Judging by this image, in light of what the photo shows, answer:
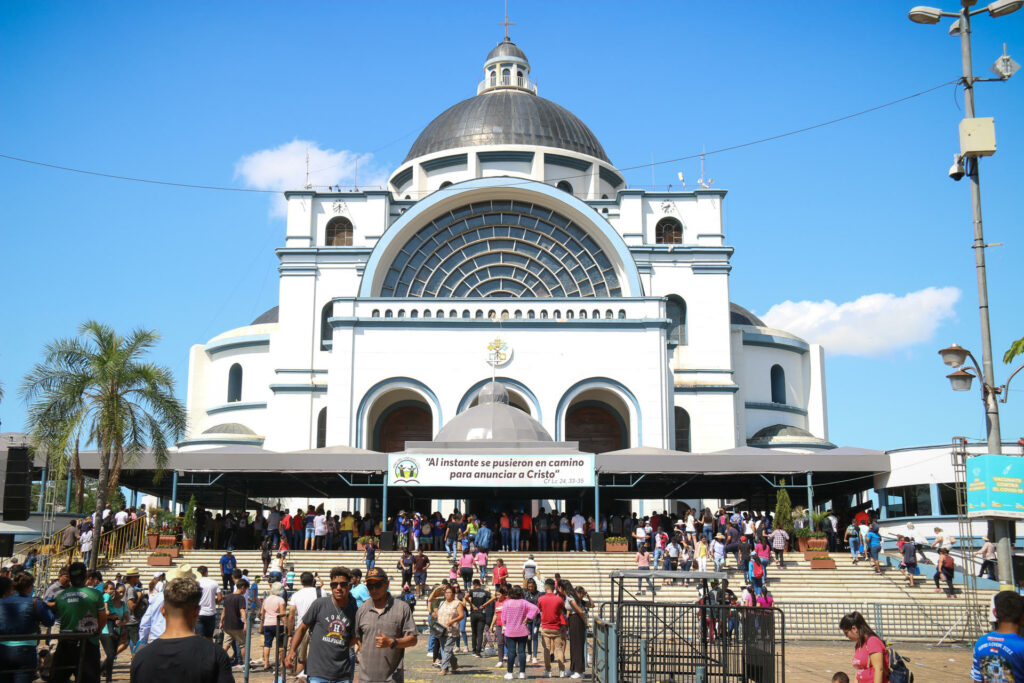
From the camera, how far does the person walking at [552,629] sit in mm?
15258

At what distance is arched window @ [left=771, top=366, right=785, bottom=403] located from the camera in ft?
152

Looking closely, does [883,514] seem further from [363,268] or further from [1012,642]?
[1012,642]

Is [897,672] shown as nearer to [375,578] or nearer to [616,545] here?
[375,578]

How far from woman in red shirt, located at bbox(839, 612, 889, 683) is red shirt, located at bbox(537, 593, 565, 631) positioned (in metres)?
6.20

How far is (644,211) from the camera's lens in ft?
148

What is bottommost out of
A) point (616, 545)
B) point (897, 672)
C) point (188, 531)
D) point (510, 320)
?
point (897, 672)

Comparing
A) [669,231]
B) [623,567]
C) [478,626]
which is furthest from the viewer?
[669,231]

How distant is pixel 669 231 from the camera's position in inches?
1790

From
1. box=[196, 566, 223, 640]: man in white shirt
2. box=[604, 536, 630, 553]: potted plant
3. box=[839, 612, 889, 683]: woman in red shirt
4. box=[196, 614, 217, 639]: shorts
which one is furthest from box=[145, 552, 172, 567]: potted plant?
box=[839, 612, 889, 683]: woman in red shirt

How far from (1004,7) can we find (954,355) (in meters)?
4.32

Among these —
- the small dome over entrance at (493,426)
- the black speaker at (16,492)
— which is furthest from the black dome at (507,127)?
the black speaker at (16,492)

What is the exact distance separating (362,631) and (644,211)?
3794 centimetres

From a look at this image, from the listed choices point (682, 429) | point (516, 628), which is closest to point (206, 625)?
point (516, 628)

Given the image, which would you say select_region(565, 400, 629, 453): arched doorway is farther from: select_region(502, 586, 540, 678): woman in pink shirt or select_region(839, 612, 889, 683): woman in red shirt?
select_region(839, 612, 889, 683): woman in red shirt
